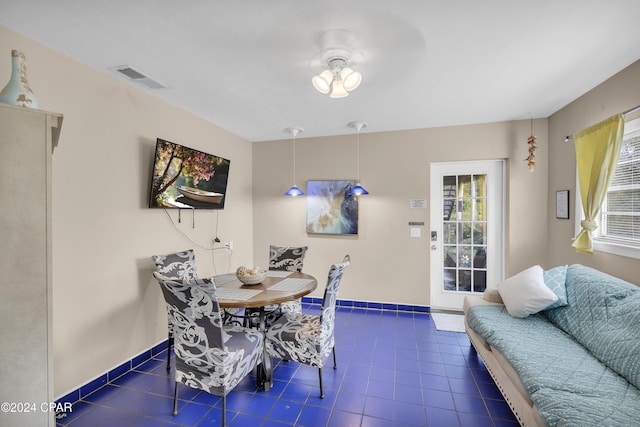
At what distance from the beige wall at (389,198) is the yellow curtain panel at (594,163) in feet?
2.80

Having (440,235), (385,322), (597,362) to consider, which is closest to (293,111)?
(440,235)

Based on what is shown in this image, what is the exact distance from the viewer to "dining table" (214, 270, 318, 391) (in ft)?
6.61

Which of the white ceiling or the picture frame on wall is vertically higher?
the white ceiling

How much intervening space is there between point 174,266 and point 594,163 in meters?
3.84

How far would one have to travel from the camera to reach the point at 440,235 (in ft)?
12.9

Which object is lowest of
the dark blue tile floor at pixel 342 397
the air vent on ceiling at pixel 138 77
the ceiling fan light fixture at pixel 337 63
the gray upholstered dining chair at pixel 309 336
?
the dark blue tile floor at pixel 342 397

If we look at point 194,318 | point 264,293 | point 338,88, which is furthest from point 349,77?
point 194,318

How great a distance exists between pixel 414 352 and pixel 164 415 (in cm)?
217

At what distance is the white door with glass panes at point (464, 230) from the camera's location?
147 inches

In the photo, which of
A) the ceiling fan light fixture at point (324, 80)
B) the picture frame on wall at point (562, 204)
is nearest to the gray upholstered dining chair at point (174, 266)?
the ceiling fan light fixture at point (324, 80)

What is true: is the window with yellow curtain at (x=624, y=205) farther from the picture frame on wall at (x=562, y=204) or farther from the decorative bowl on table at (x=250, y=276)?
the decorative bowl on table at (x=250, y=276)

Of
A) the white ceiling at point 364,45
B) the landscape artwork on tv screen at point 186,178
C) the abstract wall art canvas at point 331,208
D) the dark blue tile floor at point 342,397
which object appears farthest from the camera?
the abstract wall art canvas at point 331,208

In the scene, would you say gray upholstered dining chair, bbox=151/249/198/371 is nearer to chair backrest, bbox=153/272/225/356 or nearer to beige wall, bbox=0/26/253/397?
beige wall, bbox=0/26/253/397

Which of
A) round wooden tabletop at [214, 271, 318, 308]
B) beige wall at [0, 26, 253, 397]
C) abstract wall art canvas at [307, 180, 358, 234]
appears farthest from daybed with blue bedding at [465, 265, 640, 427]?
beige wall at [0, 26, 253, 397]
